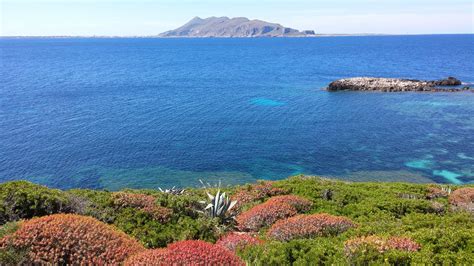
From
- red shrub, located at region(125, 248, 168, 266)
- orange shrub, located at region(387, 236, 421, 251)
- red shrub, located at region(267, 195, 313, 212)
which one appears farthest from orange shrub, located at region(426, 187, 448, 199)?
red shrub, located at region(125, 248, 168, 266)

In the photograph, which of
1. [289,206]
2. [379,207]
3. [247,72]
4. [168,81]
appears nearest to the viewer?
[289,206]

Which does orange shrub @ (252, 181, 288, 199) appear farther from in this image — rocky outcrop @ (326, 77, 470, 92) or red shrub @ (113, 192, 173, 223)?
rocky outcrop @ (326, 77, 470, 92)

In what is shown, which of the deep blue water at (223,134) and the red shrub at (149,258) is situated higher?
the red shrub at (149,258)

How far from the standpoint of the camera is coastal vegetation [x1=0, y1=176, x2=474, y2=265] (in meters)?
8.05

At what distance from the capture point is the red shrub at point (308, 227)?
12562 millimetres

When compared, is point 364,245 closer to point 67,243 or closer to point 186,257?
point 186,257

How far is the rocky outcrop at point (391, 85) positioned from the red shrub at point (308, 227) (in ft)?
250

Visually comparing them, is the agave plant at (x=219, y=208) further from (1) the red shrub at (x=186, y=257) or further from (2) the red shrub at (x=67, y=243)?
(1) the red shrub at (x=186, y=257)

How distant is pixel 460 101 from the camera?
73.1 metres

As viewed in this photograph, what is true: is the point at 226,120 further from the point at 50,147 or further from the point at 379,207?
the point at 379,207

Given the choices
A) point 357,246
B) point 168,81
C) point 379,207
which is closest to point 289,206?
point 379,207

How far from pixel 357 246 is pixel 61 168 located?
3880 cm

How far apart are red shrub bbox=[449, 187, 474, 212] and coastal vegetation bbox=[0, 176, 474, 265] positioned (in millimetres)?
50

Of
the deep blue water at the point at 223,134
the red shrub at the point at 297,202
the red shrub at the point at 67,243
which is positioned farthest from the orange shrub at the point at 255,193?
the deep blue water at the point at 223,134
